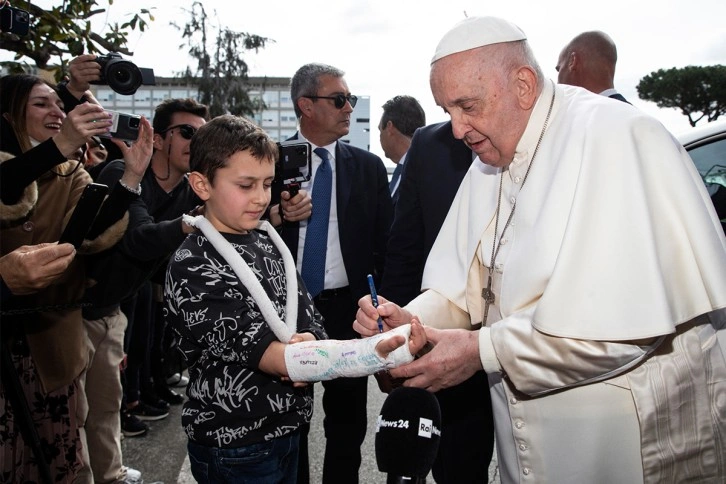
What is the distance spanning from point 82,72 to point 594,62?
10.9 feet

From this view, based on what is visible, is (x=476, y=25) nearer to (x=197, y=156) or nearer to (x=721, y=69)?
(x=197, y=156)

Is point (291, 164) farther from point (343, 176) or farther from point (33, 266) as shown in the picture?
point (33, 266)

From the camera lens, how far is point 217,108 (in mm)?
25250

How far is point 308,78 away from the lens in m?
3.98

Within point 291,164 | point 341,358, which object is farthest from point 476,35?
point 291,164

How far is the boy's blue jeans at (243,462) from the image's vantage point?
2.12 meters

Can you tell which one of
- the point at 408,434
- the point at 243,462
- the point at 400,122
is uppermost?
the point at 400,122

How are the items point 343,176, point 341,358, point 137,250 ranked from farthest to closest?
point 343,176
point 137,250
point 341,358

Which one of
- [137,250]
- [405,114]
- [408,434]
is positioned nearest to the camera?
[408,434]

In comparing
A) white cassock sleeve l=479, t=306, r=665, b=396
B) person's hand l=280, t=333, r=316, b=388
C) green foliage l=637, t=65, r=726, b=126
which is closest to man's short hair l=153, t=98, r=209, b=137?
person's hand l=280, t=333, r=316, b=388

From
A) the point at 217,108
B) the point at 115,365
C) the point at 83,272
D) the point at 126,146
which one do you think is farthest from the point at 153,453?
the point at 217,108

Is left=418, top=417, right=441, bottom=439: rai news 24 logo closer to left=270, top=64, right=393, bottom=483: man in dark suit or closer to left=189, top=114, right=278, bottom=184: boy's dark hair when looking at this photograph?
left=189, top=114, right=278, bottom=184: boy's dark hair

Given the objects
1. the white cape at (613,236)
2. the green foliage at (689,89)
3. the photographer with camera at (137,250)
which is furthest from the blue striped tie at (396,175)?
the green foliage at (689,89)

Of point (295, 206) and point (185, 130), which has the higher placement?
point (185, 130)
